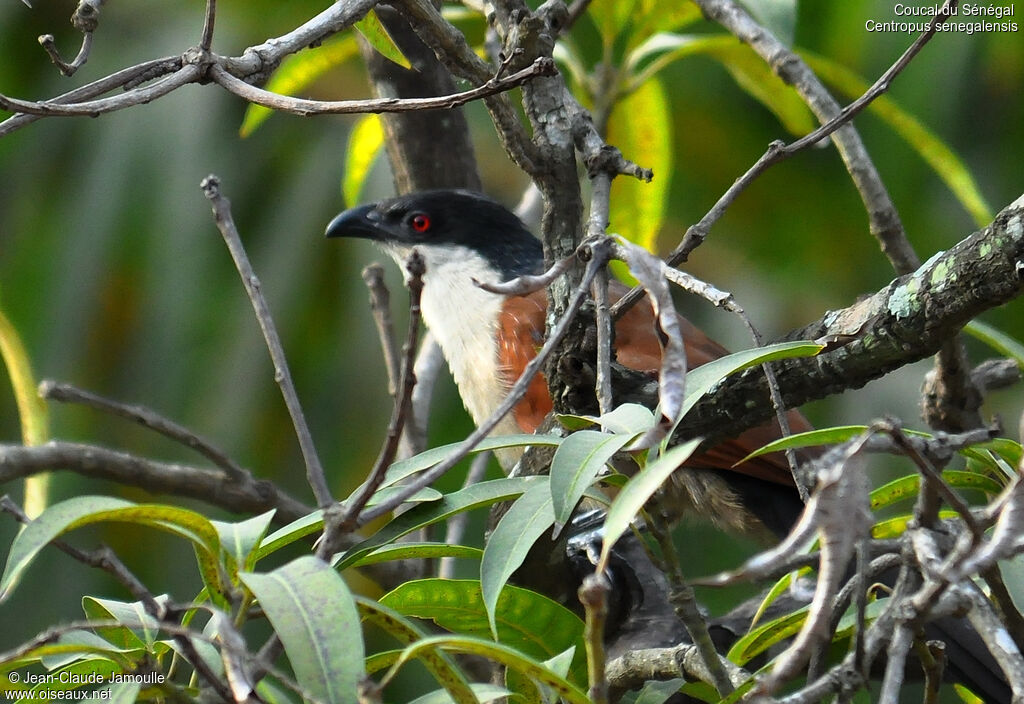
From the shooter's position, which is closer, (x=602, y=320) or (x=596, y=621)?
(x=596, y=621)

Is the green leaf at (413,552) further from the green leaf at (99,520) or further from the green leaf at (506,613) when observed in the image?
the green leaf at (99,520)

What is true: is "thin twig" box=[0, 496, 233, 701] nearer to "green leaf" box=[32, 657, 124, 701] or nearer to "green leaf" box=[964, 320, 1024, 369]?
"green leaf" box=[32, 657, 124, 701]

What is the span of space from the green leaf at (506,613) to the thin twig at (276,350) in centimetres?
25

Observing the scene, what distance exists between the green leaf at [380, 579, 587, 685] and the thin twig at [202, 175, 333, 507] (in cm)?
25

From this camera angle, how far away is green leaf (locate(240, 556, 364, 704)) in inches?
31.4

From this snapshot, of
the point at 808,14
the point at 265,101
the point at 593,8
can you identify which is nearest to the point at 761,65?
the point at 593,8

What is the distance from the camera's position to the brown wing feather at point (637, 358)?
2320mm

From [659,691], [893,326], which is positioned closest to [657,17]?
[893,326]

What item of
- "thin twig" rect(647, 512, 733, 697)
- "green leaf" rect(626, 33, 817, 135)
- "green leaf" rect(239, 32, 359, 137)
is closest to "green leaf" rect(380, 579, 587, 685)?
"thin twig" rect(647, 512, 733, 697)

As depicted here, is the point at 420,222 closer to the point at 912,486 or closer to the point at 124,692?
the point at 912,486

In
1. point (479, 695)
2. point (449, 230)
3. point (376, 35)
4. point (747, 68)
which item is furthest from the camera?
point (449, 230)

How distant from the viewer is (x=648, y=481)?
0.84 meters

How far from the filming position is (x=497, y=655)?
859 millimetres

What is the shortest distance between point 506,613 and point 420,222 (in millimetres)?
1675
